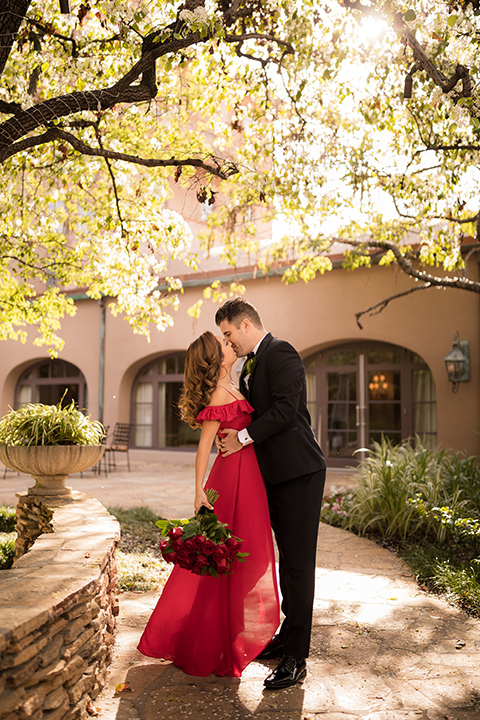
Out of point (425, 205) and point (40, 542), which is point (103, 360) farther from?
point (40, 542)

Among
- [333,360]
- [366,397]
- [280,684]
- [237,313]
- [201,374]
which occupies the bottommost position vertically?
[280,684]

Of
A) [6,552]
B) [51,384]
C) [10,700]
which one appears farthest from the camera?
[51,384]

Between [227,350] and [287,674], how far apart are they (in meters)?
1.58

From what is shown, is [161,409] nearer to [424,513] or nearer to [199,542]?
[424,513]

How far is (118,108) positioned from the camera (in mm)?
6152

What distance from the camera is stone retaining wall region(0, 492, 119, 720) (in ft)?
6.04

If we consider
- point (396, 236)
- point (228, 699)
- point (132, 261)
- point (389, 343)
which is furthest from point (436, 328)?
point (228, 699)

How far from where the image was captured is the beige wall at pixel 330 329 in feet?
33.2

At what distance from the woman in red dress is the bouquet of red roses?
0.14 metres

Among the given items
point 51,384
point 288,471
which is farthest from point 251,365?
point 51,384

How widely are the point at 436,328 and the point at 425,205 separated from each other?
342cm

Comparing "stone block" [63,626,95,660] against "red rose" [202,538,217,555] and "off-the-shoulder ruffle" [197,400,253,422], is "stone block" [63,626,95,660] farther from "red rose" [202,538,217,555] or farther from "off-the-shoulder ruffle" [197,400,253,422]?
"off-the-shoulder ruffle" [197,400,253,422]

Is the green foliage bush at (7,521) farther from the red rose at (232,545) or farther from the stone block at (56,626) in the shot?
the stone block at (56,626)

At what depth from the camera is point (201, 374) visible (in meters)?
3.00
